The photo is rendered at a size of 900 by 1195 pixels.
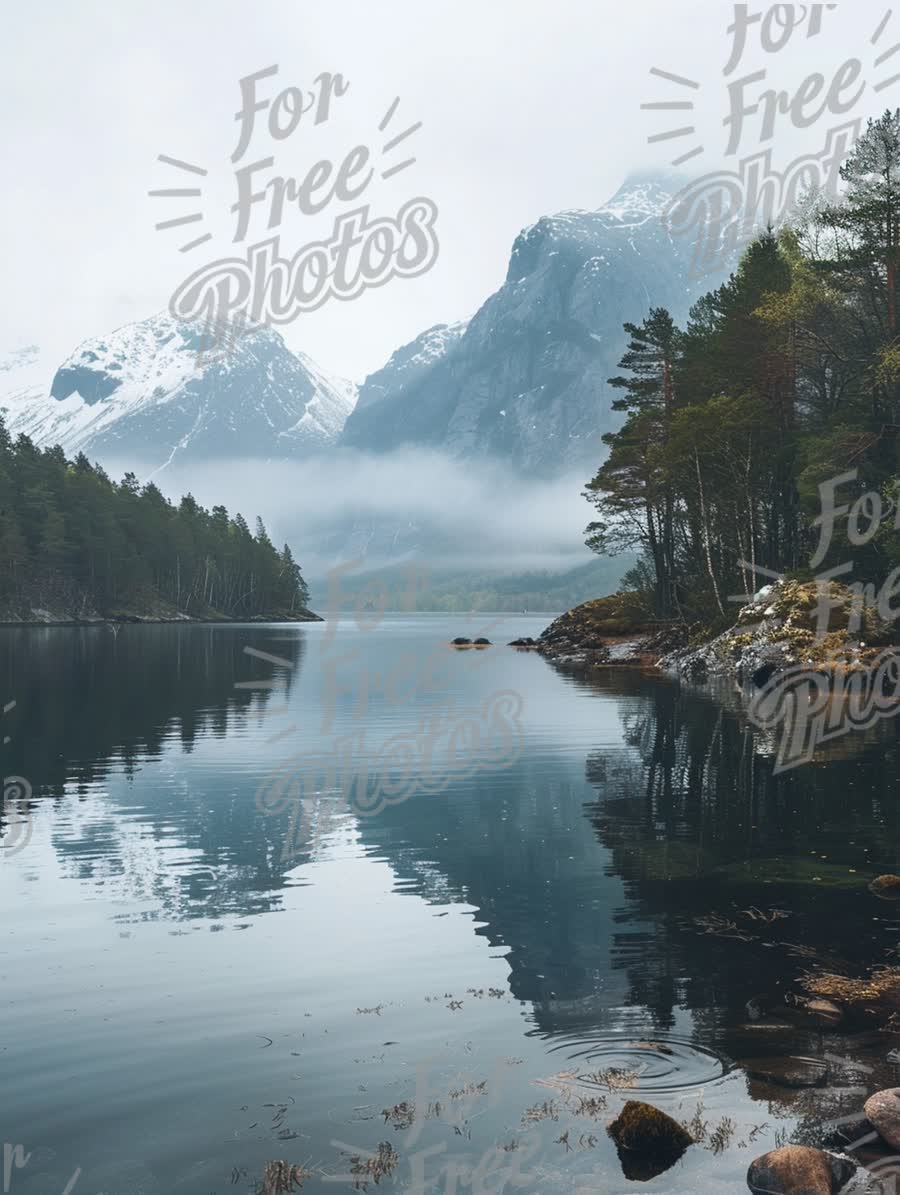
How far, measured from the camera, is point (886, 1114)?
822 centimetres

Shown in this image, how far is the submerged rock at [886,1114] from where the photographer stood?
812 centimetres

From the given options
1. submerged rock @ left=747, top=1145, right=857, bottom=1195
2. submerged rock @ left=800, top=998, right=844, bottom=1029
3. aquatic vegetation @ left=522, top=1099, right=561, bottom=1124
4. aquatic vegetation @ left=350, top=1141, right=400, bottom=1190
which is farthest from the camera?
submerged rock @ left=800, top=998, right=844, bottom=1029

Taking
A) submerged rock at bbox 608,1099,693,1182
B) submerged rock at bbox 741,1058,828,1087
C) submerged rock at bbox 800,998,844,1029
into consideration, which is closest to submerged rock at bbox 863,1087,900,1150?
submerged rock at bbox 741,1058,828,1087

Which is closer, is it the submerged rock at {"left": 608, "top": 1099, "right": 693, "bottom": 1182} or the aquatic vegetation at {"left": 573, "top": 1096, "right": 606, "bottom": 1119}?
the submerged rock at {"left": 608, "top": 1099, "right": 693, "bottom": 1182}

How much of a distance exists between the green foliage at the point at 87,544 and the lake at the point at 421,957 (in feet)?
386

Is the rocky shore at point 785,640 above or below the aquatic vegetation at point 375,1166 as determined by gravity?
above

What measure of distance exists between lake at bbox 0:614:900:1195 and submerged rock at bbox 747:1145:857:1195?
1.03 feet

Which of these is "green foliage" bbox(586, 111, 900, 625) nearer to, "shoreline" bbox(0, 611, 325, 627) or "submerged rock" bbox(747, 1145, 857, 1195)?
"submerged rock" bbox(747, 1145, 857, 1195)

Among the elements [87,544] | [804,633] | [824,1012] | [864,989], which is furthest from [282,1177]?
[87,544]

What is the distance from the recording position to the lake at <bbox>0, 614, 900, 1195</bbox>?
8.48 meters

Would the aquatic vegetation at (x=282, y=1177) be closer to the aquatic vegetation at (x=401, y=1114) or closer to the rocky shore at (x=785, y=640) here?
the aquatic vegetation at (x=401, y=1114)

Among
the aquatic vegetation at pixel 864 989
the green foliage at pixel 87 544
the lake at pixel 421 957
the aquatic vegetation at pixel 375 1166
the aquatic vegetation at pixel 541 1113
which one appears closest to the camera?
the aquatic vegetation at pixel 375 1166

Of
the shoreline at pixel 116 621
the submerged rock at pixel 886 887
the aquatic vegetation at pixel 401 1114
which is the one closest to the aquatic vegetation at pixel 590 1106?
the aquatic vegetation at pixel 401 1114

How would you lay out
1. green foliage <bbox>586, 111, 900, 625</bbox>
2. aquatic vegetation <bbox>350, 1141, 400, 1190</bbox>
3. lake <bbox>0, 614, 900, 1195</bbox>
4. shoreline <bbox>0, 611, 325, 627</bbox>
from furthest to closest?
shoreline <bbox>0, 611, 325, 627</bbox> → green foliage <bbox>586, 111, 900, 625</bbox> → lake <bbox>0, 614, 900, 1195</bbox> → aquatic vegetation <bbox>350, 1141, 400, 1190</bbox>
